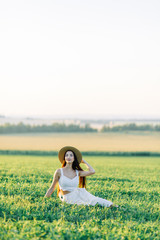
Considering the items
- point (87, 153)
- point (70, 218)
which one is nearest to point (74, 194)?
point (70, 218)

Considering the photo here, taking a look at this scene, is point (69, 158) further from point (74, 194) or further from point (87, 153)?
point (87, 153)

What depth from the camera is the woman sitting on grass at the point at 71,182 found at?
25.5ft

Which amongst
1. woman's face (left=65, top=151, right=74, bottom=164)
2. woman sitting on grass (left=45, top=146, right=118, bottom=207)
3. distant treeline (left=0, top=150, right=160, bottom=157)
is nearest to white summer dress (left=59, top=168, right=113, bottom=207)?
woman sitting on grass (left=45, top=146, right=118, bottom=207)

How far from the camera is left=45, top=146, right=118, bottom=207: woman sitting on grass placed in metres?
7.77

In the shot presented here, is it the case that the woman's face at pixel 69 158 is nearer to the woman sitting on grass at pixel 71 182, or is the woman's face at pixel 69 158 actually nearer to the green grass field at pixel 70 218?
the woman sitting on grass at pixel 71 182

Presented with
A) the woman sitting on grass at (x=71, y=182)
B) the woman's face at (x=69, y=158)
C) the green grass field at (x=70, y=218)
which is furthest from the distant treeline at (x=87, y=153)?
the woman's face at (x=69, y=158)

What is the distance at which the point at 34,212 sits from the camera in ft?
22.5

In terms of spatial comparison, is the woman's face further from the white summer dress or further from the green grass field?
the green grass field

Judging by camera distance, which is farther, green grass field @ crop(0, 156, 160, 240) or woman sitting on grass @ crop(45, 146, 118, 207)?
woman sitting on grass @ crop(45, 146, 118, 207)

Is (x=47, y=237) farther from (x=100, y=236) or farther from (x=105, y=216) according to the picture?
(x=105, y=216)

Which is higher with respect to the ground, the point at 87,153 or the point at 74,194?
the point at 74,194

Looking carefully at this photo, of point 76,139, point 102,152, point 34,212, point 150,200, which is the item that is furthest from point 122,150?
point 34,212

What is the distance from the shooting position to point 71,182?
7926 mm

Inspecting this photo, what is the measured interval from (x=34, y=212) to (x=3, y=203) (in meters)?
1.05
